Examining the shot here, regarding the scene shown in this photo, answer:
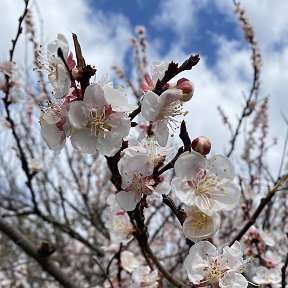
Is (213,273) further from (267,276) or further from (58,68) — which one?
(267,276)

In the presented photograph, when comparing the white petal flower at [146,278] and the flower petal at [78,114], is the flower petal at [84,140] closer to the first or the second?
the flower petal at [78,114]

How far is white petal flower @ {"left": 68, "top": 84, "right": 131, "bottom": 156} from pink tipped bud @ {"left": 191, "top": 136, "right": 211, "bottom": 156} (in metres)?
0.19

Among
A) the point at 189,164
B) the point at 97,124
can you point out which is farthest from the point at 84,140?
the point at 189,164

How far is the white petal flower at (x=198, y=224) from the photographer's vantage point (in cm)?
107

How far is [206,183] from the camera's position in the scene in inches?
46.3

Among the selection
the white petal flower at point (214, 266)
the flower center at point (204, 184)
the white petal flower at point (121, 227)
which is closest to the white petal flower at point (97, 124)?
the flower center at point (204, 184)

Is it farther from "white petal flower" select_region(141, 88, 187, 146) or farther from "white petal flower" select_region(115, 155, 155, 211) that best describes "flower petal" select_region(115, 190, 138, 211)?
"white petal flower" select_region(141, 88, 187, 146)

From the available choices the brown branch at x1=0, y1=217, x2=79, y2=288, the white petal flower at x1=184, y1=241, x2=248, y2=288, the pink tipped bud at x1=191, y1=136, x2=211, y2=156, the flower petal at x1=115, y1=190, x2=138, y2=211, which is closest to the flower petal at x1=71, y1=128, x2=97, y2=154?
the flower petal at x1=115, y1=190, x2=138, y2=211

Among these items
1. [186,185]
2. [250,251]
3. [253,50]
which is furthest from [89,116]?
[253,50]

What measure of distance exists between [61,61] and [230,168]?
1.89ft

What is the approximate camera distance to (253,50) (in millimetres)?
4449

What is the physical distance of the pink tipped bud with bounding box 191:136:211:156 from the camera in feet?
3.53

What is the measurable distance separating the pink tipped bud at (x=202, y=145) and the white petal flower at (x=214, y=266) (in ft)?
0.82

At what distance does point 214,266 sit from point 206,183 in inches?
9.4
